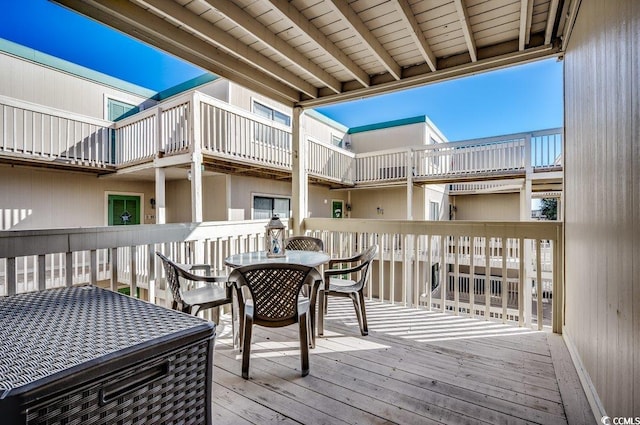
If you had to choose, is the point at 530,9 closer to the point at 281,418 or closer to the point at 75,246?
the point at 281,418

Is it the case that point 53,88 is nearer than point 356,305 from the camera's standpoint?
No

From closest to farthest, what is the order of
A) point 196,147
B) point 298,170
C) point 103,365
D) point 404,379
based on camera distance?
point 103,365
point 404,379
point 298,170
point 196,147

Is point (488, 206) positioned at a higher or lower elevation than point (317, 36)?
lower

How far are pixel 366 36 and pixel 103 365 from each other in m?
2.89

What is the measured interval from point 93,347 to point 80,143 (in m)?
7.83

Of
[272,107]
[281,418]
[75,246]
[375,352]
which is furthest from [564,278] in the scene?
[272,107]

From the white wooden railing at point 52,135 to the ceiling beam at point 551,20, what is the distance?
801 cm

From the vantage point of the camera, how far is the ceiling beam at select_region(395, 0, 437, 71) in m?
2.33

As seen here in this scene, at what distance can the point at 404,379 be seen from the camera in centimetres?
209

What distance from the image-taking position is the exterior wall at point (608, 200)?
4.07 feet

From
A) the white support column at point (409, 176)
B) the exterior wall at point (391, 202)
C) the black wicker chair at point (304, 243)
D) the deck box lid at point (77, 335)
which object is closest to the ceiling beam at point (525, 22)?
the black wicker chair at point (304, 243)

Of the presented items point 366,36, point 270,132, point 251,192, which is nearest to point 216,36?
point 366,36

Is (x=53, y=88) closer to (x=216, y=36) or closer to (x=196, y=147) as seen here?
(x=196, y=147)

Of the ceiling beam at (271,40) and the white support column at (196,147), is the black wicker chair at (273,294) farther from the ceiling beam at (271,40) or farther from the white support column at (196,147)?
the white support column at (196,147)
